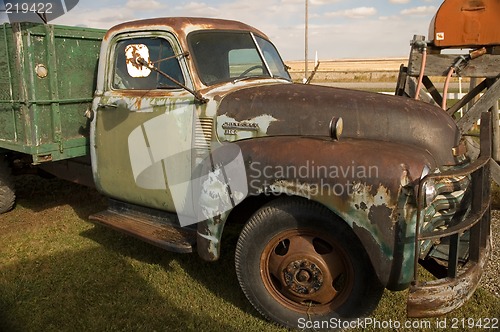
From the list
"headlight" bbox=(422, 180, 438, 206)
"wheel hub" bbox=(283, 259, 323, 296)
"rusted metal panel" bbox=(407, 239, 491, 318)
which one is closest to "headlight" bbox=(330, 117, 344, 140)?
"headlight" bbox=(422, 180, 438, 206)

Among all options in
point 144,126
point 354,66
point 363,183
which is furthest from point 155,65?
point 354,66

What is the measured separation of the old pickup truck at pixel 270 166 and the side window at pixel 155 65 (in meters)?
0.01

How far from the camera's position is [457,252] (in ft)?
8.82

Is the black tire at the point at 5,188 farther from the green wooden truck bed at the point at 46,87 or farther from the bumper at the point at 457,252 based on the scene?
the bumper at the point at 457,252

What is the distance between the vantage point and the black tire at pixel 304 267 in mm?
2789

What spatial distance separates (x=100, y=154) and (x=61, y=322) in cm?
153

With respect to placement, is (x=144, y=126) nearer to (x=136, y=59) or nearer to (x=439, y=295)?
(x=136, y=59)

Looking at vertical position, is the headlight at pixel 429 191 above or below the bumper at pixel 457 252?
above

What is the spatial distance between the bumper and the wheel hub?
0.61 m

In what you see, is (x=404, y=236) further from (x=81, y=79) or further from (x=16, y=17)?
(x=16, y=17)

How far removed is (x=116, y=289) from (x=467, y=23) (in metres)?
4.40

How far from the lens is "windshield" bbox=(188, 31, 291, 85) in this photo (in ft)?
11.7

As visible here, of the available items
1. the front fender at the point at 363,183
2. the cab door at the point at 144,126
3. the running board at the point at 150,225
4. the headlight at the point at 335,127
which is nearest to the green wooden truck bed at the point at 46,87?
the cab door at the point at 144,126

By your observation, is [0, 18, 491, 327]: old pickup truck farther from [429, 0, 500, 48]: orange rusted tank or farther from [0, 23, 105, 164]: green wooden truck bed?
[429, 0, 500, 48]: orange rusted tank
